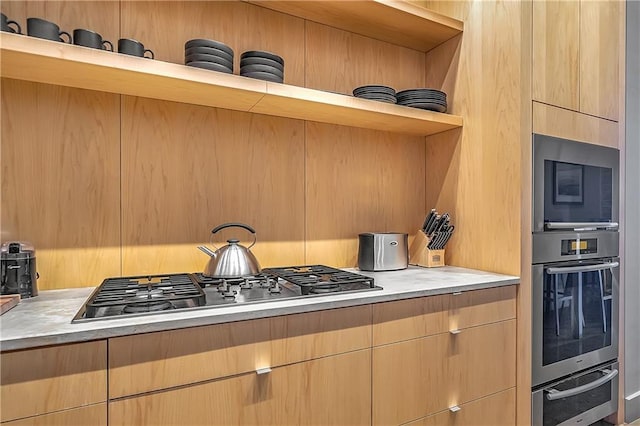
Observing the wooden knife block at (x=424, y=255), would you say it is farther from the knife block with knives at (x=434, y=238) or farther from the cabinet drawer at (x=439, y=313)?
the cabinet drawer at (x=439, y=313)

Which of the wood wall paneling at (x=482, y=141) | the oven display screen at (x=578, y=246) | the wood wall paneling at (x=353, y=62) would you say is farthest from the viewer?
the wood wall paneling at (x=353, y=62)

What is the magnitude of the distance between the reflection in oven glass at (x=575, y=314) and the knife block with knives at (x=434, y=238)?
51 centimetres

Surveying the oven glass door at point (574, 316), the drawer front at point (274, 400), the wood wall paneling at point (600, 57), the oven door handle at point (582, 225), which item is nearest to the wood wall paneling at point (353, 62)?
the wood wall paneling at point (600, 57)

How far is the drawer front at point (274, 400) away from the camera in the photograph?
1094 mm

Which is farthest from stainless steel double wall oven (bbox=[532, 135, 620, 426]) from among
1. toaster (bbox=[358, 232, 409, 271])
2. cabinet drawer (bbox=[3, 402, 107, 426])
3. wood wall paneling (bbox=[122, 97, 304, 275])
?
cabinet drawer (bbox=[3, 402, 107, 426])

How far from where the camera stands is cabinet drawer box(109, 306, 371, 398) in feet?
3.47

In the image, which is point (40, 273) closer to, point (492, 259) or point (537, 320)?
point (492, 259)

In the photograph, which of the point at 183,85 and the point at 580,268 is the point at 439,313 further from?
the point at 183,85

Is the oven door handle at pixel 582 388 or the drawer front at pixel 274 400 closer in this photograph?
the drawer front at pixel 274 400

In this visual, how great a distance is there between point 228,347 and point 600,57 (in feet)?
8.09

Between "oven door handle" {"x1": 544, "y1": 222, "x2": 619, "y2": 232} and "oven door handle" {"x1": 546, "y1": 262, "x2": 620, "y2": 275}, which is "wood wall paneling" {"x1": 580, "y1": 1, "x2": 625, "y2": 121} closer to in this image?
"oven door handle" {"x1": 544, "y1": 222, "x2": 619, "y2": 232}

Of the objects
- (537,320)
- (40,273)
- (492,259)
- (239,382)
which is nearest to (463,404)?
(537,320)

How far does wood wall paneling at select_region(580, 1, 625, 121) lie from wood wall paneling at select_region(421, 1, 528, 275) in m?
0.55

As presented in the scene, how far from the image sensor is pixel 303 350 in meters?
1.30
